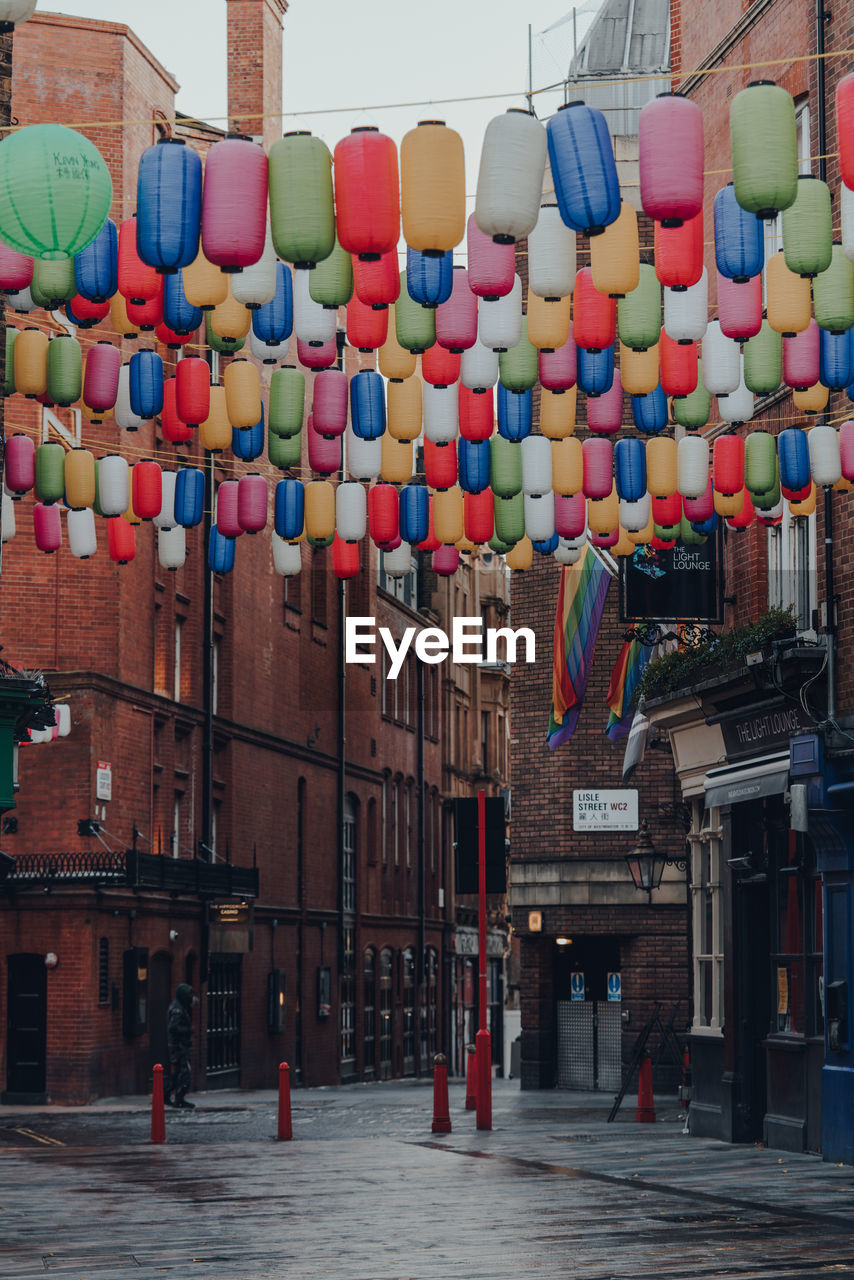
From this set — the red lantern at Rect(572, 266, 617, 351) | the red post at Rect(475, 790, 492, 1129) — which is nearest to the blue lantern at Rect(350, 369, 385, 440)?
the red lantern at Rect(572, 266, 617, 351)

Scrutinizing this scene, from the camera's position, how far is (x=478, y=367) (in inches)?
590

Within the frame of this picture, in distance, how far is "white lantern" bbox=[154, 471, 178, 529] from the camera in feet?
64.0

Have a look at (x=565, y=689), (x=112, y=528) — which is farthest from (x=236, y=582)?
(x=112, y=528)

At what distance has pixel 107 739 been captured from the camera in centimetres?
3566

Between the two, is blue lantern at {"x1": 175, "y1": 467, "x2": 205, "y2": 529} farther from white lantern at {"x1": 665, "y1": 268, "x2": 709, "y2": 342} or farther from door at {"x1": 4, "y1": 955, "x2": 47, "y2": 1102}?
door at {"x1": 4, "y1": 955, "x2": 47, "y2": 1102}

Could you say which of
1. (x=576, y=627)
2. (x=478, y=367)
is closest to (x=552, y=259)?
(x=478, y=367)

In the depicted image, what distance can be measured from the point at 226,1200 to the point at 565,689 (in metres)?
13.7

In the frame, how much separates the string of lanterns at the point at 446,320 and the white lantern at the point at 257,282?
0.02 m

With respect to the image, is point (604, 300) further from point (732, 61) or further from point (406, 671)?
point (406, 671)

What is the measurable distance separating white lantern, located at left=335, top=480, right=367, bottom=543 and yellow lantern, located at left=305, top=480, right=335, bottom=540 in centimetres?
11

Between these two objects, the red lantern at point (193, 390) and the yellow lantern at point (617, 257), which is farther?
the red lantern at point (193, 390)

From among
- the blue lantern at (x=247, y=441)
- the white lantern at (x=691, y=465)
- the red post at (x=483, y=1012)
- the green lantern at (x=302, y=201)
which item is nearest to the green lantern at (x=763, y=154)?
the green lantern at (x=302, y=201)

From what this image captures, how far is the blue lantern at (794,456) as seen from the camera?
16969mm

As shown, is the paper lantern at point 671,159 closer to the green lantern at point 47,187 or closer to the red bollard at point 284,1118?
the green lantern at point 47,187
